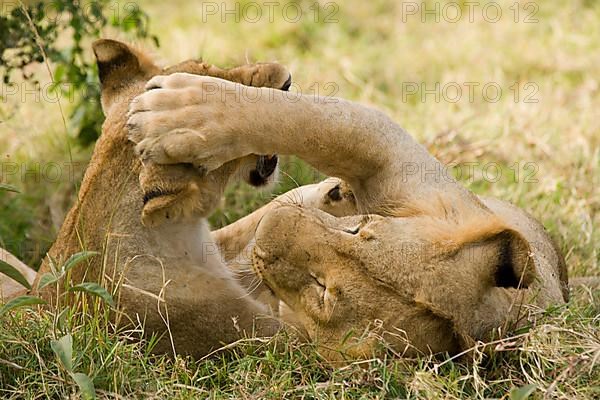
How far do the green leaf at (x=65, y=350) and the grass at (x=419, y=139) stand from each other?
82mm

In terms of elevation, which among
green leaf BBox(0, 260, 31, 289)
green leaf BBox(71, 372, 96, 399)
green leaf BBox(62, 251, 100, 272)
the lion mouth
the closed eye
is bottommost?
green leaf BBox(71, 372, 96, 399)

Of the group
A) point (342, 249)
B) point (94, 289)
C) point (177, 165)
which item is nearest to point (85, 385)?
point (94, 289)

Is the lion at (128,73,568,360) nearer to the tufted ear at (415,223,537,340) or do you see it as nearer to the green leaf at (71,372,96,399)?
the tufted ear at (415,223,537,340)

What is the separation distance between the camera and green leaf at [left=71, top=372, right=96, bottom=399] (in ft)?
9.18

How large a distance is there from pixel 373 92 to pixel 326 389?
4.25m

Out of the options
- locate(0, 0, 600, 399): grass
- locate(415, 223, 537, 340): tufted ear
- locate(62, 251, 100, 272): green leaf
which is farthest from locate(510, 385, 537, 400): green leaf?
locate(62, 251, 100, 272): green leaf

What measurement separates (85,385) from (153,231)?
0.64 meters

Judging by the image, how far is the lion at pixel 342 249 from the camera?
302 cm

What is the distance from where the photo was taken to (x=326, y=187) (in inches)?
157

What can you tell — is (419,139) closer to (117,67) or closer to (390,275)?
(117,67)

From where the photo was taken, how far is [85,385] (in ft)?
9.27

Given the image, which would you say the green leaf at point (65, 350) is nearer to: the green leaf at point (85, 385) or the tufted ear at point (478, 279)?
the green leaf at point (85, 385)

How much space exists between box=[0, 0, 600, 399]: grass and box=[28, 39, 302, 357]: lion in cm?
10

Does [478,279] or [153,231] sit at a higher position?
[153,231]
